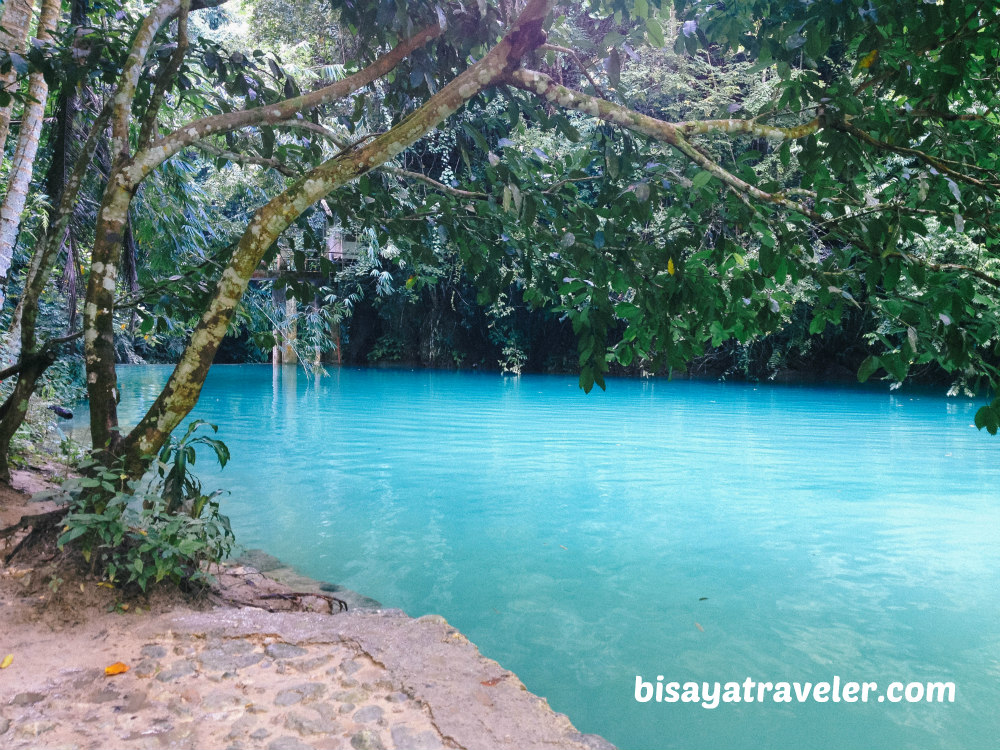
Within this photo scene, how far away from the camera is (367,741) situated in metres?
2.01

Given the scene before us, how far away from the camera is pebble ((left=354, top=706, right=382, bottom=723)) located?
2.13 meters

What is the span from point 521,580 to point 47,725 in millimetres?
2753

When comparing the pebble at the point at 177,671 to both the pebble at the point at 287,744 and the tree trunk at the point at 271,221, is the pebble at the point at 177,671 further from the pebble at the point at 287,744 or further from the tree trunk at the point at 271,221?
the tree trunk at the point at 271,221

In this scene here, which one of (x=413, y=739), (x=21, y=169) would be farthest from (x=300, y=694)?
(x=21, y=169)

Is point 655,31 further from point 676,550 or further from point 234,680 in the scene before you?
point 676,550

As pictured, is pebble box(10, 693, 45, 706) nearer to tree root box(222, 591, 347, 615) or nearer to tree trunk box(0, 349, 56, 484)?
tree root box(222, 591, 347, 615)

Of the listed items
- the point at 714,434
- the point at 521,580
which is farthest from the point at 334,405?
the point at 521,580

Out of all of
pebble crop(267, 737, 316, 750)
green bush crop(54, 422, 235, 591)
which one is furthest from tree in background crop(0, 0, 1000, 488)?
pebble crop(267, 737, 316, 750)

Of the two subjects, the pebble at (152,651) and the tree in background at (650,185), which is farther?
the pebble at (152,651)

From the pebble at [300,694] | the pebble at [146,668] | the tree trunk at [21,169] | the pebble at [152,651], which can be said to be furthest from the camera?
the tree trunk at [21,169]

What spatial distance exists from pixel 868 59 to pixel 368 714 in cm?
276

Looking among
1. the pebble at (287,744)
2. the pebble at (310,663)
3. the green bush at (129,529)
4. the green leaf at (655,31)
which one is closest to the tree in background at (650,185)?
the green leaf at (655,31)

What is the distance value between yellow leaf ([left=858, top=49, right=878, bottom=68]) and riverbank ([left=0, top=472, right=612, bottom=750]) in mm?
2479

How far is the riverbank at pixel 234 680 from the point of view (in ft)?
6.58
